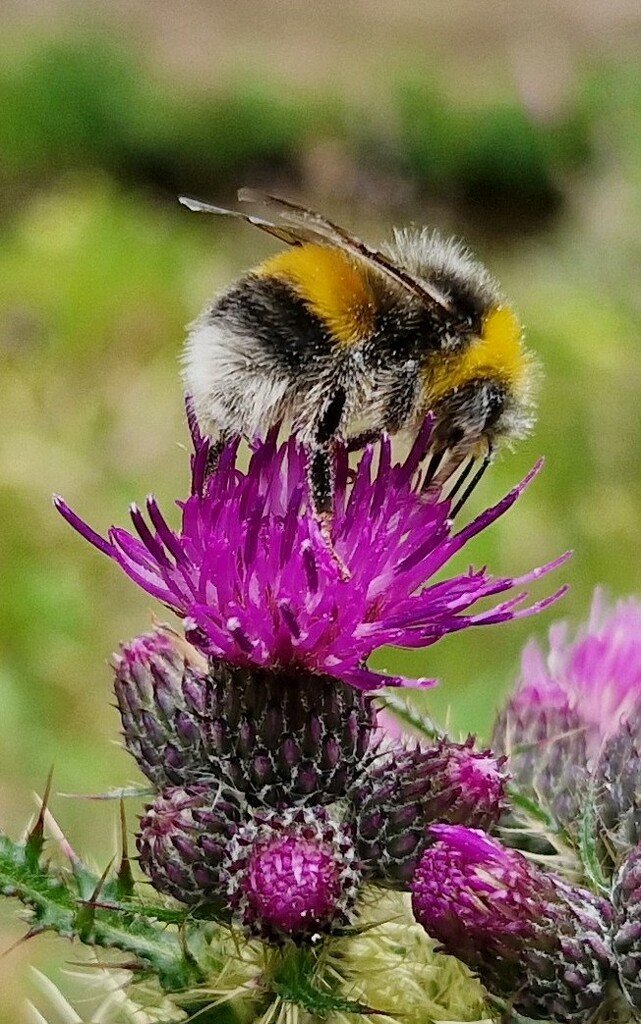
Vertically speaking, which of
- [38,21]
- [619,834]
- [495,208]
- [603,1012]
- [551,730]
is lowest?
[603,1012]

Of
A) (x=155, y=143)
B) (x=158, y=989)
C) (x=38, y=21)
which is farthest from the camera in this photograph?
(x=38, y=21)

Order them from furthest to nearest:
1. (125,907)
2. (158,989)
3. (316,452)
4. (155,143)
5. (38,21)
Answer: (38,21), (155,143), (316,452), (158,989), (125,907)

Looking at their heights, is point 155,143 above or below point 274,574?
above

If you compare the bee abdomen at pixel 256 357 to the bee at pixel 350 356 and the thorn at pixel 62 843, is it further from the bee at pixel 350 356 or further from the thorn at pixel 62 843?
the thorn at pixel 62 843

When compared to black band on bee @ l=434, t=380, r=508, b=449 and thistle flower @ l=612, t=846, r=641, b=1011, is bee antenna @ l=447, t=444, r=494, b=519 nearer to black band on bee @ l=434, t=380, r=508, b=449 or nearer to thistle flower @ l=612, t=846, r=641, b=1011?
black band on bee @ l=434, t=380, r=508, b=449

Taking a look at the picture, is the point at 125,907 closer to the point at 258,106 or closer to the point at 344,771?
the point at 344,771

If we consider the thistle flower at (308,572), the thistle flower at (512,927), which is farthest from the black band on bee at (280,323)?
the thistle flower at (512,927)

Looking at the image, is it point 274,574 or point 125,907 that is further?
point 274,574

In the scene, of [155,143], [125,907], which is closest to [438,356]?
[125,907]
